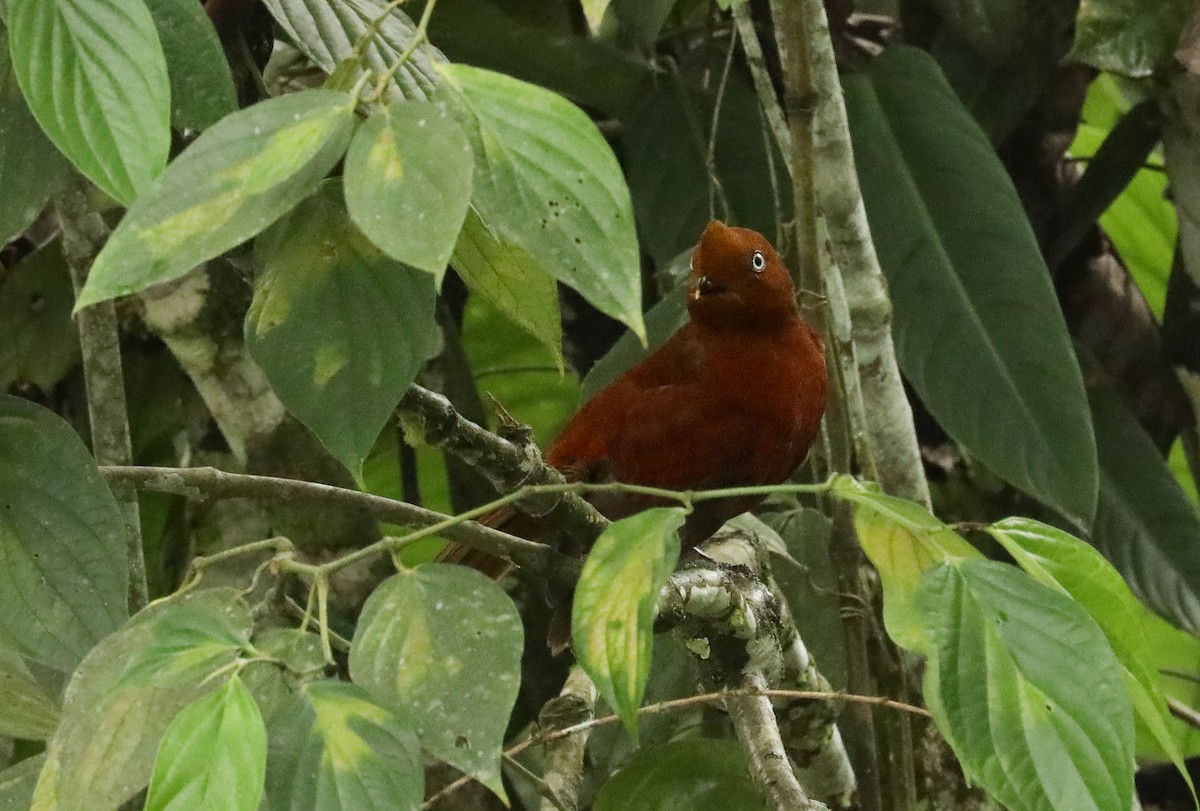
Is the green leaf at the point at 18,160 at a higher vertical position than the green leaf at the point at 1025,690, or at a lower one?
higher

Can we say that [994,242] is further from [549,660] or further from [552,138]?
[552,138]

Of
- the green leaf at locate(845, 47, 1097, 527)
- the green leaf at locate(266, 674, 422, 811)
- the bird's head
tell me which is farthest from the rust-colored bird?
the green leaf at locate(266, 674, 422, 811)

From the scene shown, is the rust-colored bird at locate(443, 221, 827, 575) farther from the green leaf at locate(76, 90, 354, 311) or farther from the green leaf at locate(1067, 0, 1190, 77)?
the green leaf at locate(76, 90, 354, 311)

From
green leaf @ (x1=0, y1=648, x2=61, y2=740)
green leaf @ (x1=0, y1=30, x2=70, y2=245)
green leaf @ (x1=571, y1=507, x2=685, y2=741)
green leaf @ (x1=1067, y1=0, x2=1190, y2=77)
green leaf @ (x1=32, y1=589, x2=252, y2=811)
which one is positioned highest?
green leaf @ (x1=0, y1=30, x2=70, y2=245)

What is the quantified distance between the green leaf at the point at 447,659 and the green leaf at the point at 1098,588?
0.89 feet

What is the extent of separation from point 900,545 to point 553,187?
0.26m

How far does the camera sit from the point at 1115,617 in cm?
74

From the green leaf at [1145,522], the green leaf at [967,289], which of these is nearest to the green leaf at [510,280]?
the green leaf at [967,289]

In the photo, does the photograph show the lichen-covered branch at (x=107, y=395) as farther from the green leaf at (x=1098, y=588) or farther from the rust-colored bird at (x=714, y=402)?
the green leaf at (x=1098, y=588)

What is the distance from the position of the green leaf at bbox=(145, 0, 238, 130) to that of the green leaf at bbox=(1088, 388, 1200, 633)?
167 cm

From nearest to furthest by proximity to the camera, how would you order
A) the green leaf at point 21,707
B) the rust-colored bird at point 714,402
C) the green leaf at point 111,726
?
the green leaf at point 111,726 < the green leaf at point 21,707 < the rust-colored bird at point 714,402

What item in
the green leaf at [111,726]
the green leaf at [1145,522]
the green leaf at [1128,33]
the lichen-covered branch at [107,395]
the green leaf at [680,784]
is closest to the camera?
the green leaf at [111,726]

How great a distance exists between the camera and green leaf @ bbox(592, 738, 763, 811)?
1.27 meters

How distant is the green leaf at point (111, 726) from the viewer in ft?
2.08
